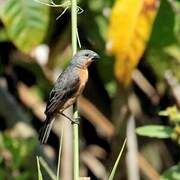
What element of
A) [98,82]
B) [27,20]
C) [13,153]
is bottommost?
[13,153]

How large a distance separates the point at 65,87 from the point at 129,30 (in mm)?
958

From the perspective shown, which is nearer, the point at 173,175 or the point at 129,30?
the point at 173,175

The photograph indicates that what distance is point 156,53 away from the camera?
4809 millimetres

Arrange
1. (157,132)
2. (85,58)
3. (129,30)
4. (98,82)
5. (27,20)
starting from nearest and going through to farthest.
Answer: (85,58) < (157,132) < (129,30) < (27,20) < (98,82)

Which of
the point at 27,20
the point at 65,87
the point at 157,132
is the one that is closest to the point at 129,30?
the point at 27,20

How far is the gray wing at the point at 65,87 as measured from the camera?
9.83 ft

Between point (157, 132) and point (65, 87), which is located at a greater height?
point (65, 87)

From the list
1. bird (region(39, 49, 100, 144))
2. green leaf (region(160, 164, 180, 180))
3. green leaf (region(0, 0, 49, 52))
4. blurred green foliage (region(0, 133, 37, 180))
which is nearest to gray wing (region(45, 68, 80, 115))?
bird (region(39, 49, 100, 144))

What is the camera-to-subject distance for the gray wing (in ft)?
9.83

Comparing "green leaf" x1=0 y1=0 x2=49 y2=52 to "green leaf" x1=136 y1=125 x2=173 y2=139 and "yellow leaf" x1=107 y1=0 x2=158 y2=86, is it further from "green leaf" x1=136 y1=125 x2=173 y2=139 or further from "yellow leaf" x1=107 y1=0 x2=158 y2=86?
"green leaf" x1=136 y1=125 x2=173 y2=139

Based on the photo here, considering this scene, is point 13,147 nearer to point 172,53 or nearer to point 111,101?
point 172,53

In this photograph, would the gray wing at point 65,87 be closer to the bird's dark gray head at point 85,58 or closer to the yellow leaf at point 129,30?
the bird's dark gray head at point 85,58

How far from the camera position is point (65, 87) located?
3043 mm

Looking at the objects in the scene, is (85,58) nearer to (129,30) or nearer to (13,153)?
(129,30)
